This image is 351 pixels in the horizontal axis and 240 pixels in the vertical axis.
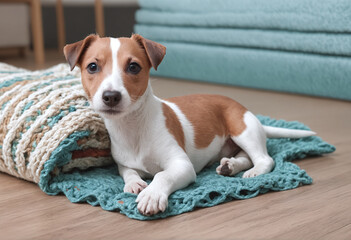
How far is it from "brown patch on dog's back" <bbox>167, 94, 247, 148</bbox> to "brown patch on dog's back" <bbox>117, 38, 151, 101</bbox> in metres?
0.35

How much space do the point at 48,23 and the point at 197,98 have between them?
6552 millimetres

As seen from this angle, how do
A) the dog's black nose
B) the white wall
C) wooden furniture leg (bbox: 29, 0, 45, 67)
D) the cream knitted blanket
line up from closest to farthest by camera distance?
1. the dog's black nose
2. the cream knitted blanket
3. wooden furniture leg (bbox: 29, 0, 45, 67)
4. the white wall

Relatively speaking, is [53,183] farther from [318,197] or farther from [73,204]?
[318,197]

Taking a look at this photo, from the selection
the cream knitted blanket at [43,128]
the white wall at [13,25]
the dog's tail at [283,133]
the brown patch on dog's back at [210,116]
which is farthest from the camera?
the white wall at [13,25]

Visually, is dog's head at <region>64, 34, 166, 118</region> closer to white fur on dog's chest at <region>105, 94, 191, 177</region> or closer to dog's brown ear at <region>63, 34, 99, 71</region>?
dog's brown ear at <region>63, 34, 99, 71</region>

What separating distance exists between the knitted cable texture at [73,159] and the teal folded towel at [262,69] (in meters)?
1.53

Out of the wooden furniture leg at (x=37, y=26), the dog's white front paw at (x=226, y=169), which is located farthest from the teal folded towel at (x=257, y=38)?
the dog's white front paw at (x=226, y=169)

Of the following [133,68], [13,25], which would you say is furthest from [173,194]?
[13,25]

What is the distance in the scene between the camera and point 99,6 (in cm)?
688

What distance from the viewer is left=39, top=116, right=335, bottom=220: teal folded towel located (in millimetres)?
1627

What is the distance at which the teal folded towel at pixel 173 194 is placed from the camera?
5.34ft

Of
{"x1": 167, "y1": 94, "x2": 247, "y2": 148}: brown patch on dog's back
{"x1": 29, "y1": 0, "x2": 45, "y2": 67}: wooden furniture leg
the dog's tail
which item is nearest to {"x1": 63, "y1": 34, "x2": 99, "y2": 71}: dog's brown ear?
{"x1": 167, "y1": 94, "x2": 247, "y2": 148}: brown patch on dog's back

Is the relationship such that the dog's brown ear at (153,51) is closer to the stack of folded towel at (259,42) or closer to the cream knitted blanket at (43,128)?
the cream knitted blanket at (43,128)

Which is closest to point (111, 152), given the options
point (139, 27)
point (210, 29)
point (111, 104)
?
point (111, 104)
